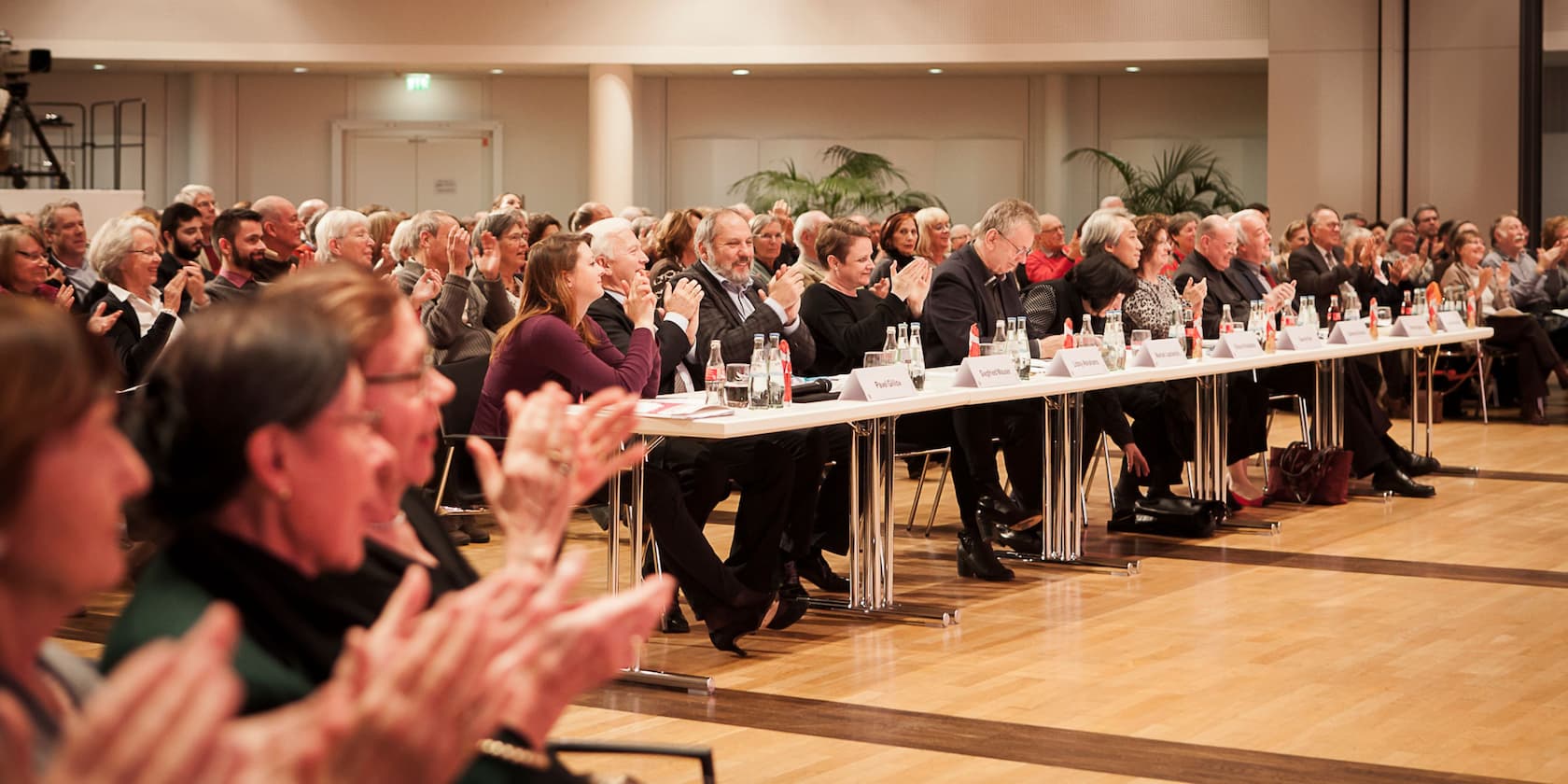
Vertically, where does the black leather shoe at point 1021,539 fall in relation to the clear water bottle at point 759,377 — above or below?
below

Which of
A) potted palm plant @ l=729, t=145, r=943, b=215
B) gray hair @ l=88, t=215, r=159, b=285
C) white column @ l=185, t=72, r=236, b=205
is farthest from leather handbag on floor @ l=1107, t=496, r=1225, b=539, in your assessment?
white column @ l=185, t=72, r=236, b=205

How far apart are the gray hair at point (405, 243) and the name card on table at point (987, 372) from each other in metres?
2.64

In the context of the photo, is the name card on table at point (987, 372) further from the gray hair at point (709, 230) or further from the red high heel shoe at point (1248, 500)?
the red high heel shoe at point (1248, 500)

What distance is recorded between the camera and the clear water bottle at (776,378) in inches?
195

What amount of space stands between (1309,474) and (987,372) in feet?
8.86

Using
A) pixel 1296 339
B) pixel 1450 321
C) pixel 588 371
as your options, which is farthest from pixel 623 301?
pixel 1450 321

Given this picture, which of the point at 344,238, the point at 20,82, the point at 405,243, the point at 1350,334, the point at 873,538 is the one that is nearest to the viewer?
the point at 873,538

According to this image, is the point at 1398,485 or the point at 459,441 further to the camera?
the point at 1398,485

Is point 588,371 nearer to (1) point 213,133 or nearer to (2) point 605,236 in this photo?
(2) point 605,236

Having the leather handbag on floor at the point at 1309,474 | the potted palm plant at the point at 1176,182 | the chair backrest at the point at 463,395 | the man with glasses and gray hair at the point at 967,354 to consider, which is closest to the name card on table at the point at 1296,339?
the leather handbag on floor at the point at 1309,474

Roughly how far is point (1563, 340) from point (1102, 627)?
26.4 feet

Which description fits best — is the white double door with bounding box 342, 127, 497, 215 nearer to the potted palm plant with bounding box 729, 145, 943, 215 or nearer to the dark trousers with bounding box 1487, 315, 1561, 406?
the potted palm plant with bounding box 729, 145, 943, 215

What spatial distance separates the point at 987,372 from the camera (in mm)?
5801

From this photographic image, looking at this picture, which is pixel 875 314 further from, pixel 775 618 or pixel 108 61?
pixel 108 61
